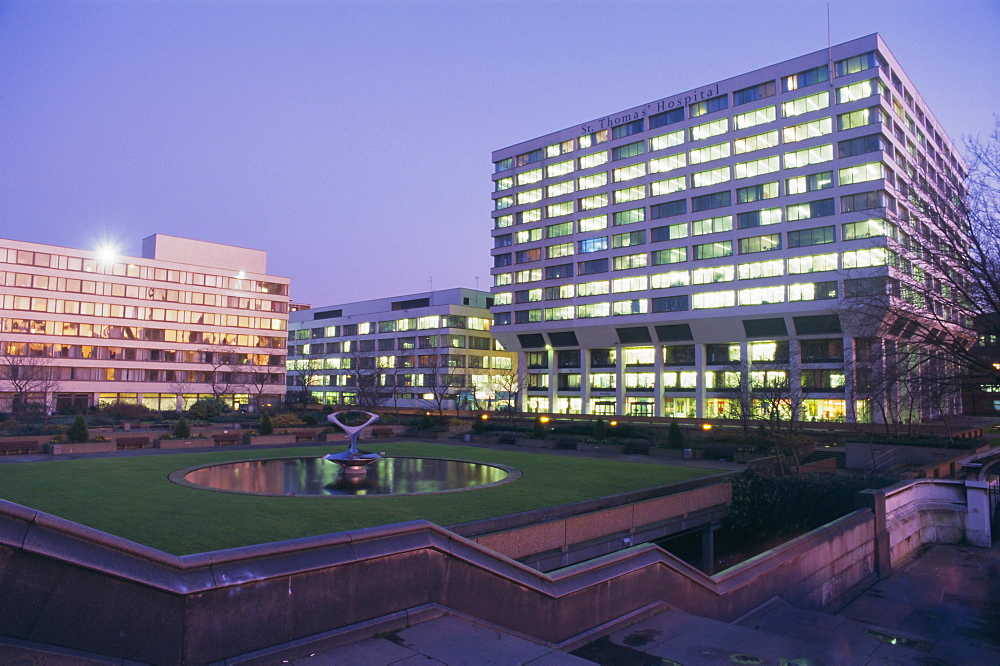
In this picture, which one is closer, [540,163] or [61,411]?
[61,411]

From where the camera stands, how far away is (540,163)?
85.6 m

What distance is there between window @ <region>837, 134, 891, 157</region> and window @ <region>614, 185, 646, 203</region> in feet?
71.2

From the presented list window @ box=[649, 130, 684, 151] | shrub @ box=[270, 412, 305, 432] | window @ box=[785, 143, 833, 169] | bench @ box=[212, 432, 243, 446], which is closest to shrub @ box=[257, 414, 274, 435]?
bench @ box=[212, 432, 243, 446]

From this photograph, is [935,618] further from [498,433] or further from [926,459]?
[498,433]

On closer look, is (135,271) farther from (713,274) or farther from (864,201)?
(864,201)

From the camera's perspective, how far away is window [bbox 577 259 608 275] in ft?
257

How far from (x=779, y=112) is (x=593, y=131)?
2324 cm

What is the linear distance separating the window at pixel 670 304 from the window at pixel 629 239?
743 cm

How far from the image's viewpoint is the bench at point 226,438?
3467 centimetres

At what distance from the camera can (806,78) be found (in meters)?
63.4

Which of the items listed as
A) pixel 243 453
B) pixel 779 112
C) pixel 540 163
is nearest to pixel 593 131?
pixel 540 163

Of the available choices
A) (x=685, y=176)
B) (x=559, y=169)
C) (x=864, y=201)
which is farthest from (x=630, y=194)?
(x=864, y=201)

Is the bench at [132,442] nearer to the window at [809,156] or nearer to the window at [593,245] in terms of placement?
the window at [593,245]

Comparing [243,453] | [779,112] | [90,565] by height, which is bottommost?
[243,453]
